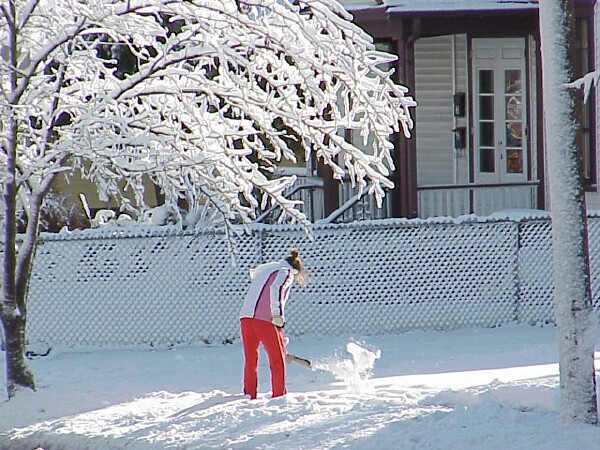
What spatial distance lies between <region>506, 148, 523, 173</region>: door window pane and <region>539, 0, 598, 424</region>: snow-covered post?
1046 centimetres

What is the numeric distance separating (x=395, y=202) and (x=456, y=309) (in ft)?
12.3

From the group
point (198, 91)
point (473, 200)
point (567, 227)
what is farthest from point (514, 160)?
point (567, 227)

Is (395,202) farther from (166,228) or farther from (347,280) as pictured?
(166,228)

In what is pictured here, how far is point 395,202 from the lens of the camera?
1745 cm

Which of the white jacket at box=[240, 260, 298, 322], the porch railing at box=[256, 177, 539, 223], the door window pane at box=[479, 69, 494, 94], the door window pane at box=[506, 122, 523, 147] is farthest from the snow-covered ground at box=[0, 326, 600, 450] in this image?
the door window pane at box=[479, 69, 494, 94]

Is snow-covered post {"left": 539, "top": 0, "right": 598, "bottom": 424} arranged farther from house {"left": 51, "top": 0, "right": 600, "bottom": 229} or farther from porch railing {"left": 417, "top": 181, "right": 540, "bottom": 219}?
porch railing {"left": 417, "top": 181, "right": 540, "bottom": 219}

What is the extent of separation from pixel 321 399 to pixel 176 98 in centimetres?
304

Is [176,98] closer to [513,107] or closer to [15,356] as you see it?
[15,356]

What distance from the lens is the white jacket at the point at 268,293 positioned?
975 centimetres

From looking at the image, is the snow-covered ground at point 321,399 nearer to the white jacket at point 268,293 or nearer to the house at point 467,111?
the white jacket at point 268,293

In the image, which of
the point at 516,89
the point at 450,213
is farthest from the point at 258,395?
the point at 516,89

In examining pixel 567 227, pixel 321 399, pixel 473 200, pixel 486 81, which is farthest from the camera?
pixel 486 81

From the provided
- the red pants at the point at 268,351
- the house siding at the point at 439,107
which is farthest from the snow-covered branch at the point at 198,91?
the house siding at the point at 439,107

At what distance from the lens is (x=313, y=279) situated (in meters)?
13.7
